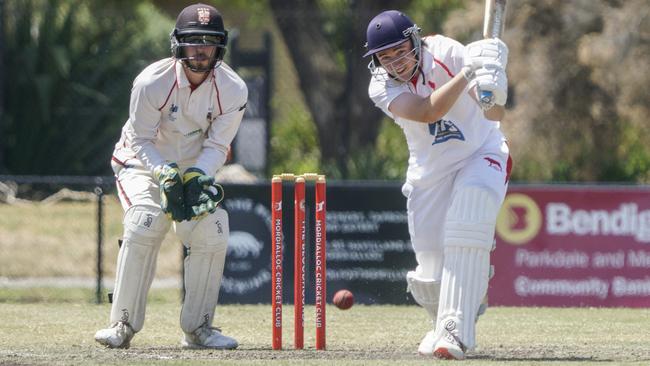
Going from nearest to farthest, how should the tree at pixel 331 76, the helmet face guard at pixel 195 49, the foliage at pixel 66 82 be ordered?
the helmet face guard at pixel 195 49 < the tree at pixel 331 76 < the foliage at pixel 66 82

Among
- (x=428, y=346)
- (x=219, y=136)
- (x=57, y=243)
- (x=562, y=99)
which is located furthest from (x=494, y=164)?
(x=562, y=99)

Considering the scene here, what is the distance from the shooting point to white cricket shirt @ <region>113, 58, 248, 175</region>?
8047 millimetres

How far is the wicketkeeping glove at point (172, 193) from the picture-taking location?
7.80 m

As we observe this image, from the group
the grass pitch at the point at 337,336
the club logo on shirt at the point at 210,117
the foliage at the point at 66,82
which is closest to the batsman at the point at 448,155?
the grass pitch at the point at 337,336

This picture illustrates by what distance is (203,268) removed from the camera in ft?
26.7

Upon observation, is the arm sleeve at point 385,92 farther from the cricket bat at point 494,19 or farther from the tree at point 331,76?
the tree at point 331,76

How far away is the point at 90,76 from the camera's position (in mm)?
17328

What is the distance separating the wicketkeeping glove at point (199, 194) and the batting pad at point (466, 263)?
134 cm

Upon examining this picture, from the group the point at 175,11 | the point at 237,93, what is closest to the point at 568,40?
the point at 237,93

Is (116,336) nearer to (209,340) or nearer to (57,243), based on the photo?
(209,340)

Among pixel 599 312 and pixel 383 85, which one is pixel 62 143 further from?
pixel 383 85

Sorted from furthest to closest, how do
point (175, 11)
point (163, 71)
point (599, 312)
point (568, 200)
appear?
point (175, 11) < point (568, 200) < point (599, 312) < point (163, 71)

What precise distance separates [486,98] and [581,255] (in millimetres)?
4846

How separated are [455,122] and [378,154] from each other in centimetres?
814
